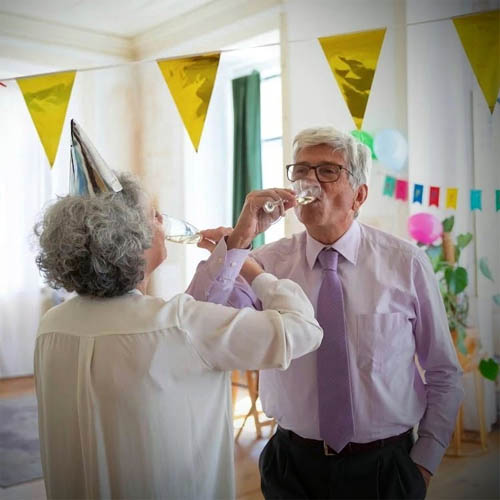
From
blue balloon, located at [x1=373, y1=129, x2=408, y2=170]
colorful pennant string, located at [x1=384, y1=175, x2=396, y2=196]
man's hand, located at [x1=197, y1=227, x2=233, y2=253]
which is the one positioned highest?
blue balloon, located at [x1=373, y1=129, x2=408, y2=170]

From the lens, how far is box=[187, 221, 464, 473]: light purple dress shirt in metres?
1.54

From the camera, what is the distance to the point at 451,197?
343cm

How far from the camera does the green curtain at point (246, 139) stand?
586 centimetres

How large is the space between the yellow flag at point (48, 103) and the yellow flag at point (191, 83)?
531mm

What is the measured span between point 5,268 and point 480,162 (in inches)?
190

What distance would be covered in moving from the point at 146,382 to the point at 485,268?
2746mm

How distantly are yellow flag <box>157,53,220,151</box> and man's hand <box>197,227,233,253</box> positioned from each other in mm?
1093

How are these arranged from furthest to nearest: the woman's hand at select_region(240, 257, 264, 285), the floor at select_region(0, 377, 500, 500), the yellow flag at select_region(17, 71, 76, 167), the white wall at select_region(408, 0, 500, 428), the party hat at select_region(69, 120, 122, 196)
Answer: the white wall at select_region(408, 0, 500, 428)
the floor at select_region(0, 377, 500, 500)
the yellow flag at select_region(17, 71, 76, 167)
the woman's hand at select_region(240, 257, 264, 285)
the party hat at select_region(69, 120, 122, 196)

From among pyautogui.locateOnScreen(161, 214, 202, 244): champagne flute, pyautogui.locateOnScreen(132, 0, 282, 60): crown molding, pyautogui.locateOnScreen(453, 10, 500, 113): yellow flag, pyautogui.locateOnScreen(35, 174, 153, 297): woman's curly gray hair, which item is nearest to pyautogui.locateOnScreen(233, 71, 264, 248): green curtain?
pyautogui.locateOnScreen(132, 0, 282, 60): crown molding

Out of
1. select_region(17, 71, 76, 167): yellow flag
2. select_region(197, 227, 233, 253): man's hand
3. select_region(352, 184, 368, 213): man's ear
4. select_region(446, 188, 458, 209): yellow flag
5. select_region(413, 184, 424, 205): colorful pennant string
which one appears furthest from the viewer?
select_region(413, 184, 424, 205): colorful pennant string

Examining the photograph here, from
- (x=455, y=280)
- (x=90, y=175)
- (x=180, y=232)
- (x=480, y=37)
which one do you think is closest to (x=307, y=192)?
(x=180, y=232)

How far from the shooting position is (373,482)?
1.50 metres

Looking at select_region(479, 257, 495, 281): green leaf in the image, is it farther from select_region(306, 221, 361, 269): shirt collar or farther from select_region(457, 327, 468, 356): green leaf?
select_region(306, 221, 361, 269): shirt collar

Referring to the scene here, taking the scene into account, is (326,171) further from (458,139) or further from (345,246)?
(458,139)
